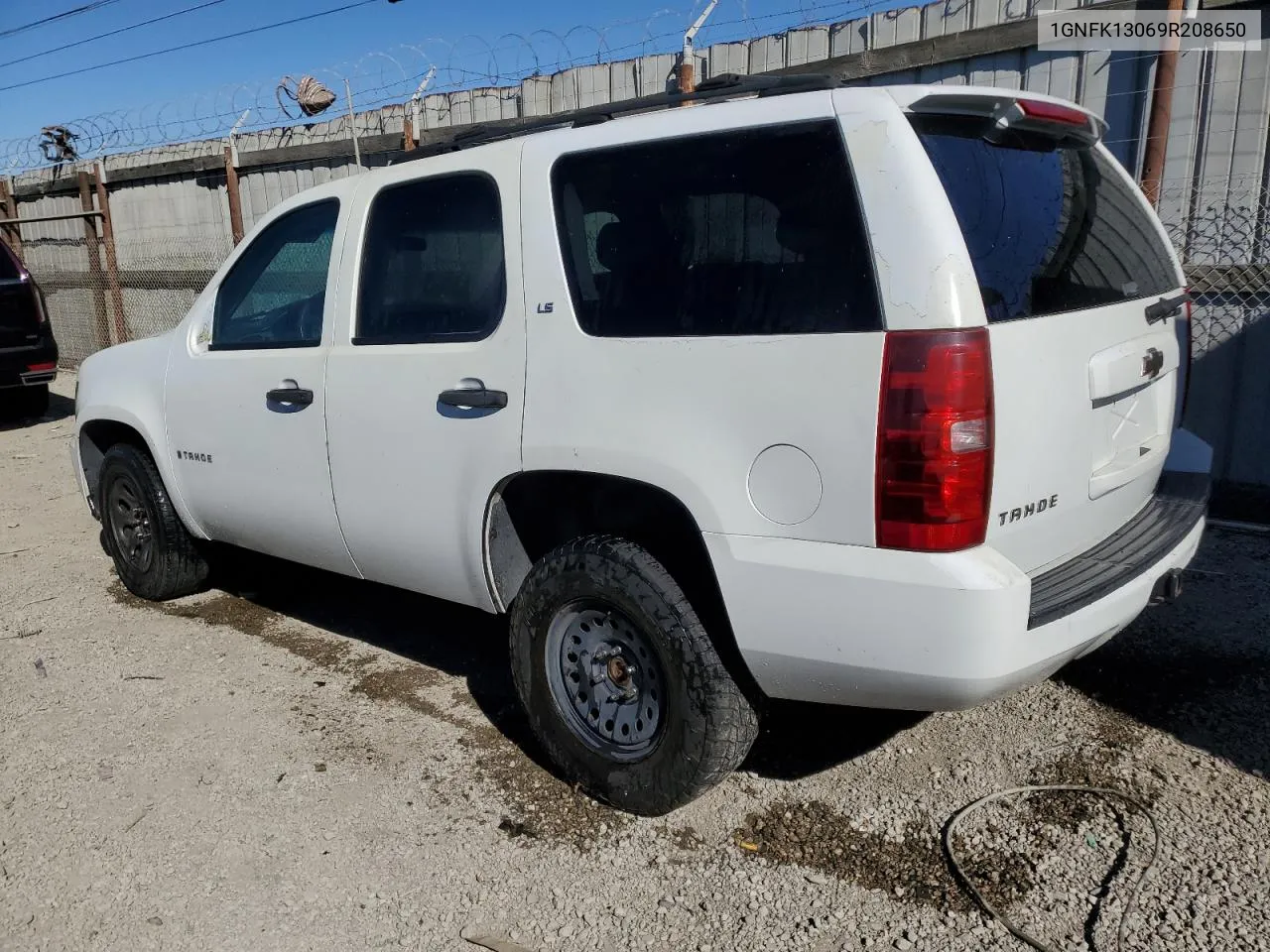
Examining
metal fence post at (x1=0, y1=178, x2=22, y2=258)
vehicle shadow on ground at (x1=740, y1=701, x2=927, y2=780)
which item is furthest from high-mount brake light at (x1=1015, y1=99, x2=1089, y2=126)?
metal fence post at (x1=0, y1=178, x2=22, y2=258)

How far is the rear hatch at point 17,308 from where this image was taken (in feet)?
32.3

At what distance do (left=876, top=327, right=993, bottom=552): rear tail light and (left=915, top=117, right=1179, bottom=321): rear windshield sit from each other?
19cm

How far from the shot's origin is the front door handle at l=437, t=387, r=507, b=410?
10.5 feet

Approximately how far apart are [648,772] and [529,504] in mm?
945

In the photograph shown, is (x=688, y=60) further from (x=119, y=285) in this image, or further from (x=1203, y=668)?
(x=119, y=285)

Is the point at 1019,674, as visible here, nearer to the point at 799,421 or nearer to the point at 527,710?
the point at 799,421

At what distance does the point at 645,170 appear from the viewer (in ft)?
9.68

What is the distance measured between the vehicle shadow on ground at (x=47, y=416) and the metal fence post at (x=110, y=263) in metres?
1.08

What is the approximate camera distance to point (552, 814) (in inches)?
126

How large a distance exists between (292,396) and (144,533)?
1.81 metres

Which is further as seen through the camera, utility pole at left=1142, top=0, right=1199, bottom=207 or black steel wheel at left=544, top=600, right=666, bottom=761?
utility pole at left=1142, top=0, right=1199, bottom=207

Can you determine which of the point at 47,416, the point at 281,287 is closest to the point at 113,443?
the point at 281,287

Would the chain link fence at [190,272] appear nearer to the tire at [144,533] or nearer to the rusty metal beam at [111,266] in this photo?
the rusty metal beam at [111,266]

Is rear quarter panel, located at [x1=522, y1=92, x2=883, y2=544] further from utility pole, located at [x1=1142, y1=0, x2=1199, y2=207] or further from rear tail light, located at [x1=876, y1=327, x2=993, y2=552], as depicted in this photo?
utility pole, located at [x1=1142, y1=0, x2=1199, y2=207]
